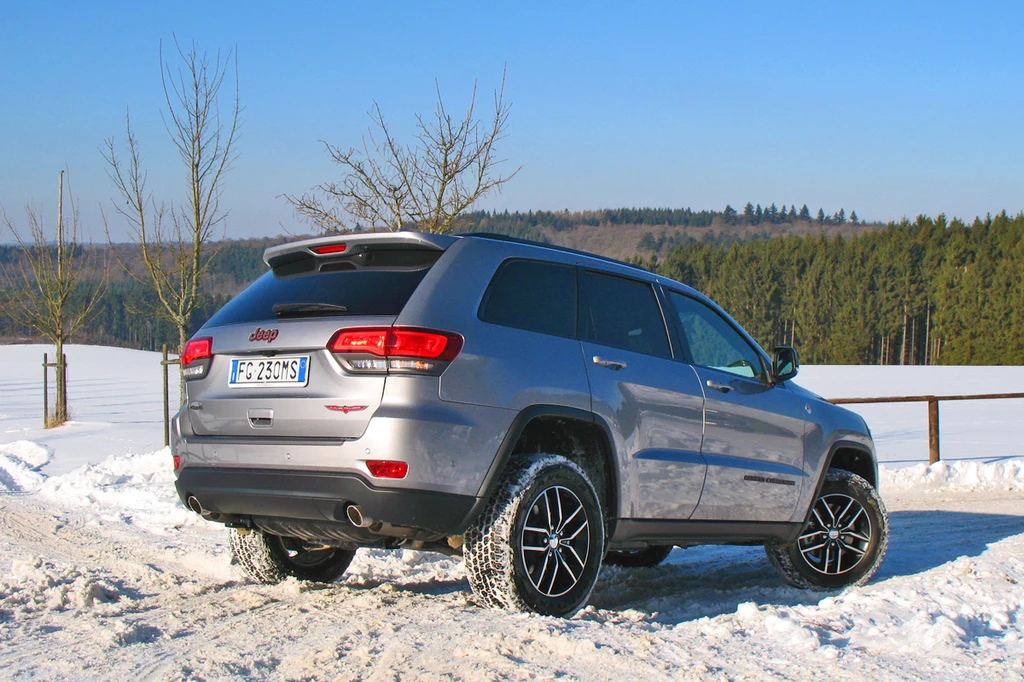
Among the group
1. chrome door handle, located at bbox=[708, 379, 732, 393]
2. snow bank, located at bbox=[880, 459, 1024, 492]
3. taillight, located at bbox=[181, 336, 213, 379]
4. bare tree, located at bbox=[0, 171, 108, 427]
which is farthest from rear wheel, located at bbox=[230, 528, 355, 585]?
bare tree, located at bbox=[0, 171, 108, 427]

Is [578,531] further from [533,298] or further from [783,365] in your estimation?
[783,365]

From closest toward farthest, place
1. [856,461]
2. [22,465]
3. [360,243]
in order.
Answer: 1. [360,243]
2. [856,461]
3. [22,465]

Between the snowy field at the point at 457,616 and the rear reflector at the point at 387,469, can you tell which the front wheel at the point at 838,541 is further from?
the rear reflector at the point at 387,469

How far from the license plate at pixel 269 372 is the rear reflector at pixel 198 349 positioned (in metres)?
0.22

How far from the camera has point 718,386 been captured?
17.8ft

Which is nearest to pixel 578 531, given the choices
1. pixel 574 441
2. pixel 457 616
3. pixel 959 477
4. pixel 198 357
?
pixel 574 441

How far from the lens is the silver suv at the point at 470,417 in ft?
13.1

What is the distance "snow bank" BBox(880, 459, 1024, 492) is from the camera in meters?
11.6

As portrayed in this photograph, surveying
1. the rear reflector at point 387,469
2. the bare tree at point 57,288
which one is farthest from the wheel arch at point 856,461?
the bare tree at point 57,288

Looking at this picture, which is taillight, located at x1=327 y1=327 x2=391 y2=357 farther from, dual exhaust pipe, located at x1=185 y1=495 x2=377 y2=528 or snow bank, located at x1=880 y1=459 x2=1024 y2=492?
snow bank, located at x1=880 y1=459 x2=1024 y2=492

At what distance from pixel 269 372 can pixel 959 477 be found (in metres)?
10.2

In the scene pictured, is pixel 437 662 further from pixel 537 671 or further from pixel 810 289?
pixel 810 289

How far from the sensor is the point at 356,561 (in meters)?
6.23

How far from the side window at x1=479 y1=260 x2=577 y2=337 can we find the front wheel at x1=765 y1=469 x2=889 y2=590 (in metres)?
2.33
